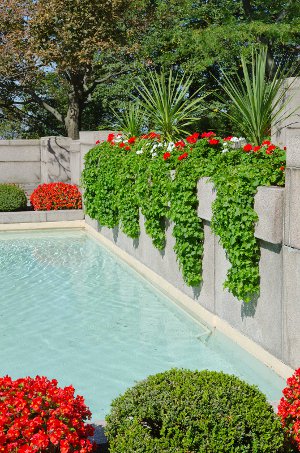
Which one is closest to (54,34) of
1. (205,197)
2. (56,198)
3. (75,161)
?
(75,161)

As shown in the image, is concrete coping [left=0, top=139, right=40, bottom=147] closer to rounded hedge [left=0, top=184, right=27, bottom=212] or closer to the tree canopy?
the tree canopy

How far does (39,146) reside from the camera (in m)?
19.7

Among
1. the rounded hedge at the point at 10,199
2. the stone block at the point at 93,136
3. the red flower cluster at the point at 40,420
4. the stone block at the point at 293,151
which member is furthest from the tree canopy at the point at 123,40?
the red flower cluster at the point at 40,420

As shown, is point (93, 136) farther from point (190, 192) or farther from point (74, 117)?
point (74, 117)

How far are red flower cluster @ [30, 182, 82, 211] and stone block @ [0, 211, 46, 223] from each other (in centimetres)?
57

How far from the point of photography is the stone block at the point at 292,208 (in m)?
5.45

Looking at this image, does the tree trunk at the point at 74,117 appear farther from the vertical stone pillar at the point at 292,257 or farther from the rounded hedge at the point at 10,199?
the vertical stone pillar at the point at 292,257

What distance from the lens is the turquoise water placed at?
6.25m

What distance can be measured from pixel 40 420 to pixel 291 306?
294cm

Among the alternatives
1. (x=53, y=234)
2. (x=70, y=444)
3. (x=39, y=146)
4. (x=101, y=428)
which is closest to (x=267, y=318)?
(x=101, y=428)

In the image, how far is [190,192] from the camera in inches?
305

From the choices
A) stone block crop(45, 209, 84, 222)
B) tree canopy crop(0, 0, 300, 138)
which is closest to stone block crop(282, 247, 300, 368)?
stone block crop(45, 209, 84, 222)

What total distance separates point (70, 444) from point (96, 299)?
577 cm

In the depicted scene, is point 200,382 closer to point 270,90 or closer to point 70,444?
point 70,444
